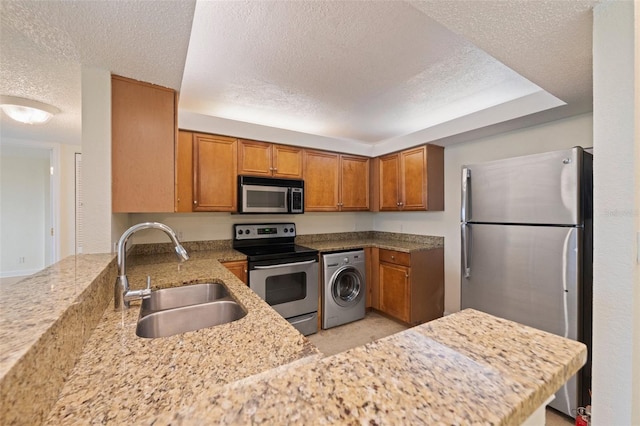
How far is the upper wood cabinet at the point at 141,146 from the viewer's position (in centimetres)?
170

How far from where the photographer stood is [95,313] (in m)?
1.00

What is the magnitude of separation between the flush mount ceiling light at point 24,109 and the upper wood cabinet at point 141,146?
1.19 meters

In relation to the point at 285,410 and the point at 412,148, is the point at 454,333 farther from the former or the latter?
the point at 412,148

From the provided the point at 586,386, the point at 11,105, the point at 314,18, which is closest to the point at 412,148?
the point at 314,18

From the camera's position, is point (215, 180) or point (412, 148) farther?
point (412, 148)

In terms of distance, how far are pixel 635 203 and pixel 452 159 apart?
2.24 m

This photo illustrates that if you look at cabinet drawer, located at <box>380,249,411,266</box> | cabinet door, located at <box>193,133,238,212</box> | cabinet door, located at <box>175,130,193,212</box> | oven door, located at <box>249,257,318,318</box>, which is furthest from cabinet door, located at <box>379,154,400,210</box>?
cabinet door, located at <box>175,130,193,212</box>

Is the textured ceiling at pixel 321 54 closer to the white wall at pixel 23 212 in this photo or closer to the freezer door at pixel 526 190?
the freezer door at pixel 526 190

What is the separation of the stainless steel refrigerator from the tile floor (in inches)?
45.4

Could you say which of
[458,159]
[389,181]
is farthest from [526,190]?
[389,181]

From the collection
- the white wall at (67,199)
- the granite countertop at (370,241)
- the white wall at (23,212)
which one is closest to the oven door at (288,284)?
the granite countertop at (370,241)

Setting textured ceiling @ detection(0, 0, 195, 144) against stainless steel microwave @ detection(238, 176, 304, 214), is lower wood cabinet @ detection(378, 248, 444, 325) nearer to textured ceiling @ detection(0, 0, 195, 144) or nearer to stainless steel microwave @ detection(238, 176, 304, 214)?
stainless steel microwave @ detection(238, 176, 304, 214)

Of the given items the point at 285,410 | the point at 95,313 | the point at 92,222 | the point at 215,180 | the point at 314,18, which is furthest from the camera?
the point at 215,180

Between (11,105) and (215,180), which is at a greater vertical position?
A: (11,105)
